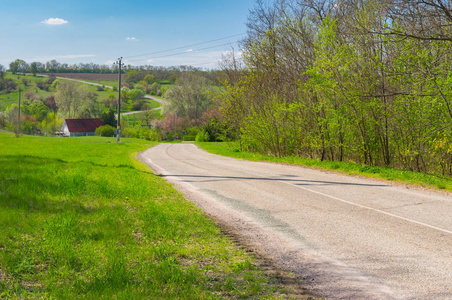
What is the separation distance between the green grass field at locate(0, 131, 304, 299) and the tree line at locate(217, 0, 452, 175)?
31.0 feet

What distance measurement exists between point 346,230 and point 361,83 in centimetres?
1073

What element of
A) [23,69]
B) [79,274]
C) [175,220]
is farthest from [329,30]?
[23,69]

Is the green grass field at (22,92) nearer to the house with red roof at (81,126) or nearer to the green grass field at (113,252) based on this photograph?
the house with red roof at (81,126)

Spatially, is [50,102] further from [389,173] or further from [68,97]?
[389,173]

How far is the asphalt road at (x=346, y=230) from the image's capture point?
15.3 feet

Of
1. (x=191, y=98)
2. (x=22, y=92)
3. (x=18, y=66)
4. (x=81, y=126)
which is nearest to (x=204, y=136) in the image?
(x=191, y=98)

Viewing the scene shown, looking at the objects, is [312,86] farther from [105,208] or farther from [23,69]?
[23,69]

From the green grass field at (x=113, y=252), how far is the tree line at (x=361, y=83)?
31.0 feet

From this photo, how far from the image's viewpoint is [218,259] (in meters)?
5.48

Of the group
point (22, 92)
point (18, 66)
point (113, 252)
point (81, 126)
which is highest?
point (18, 66)

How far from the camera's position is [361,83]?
1612 cm

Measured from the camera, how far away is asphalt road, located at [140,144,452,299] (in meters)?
4.66

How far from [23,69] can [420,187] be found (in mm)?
212941

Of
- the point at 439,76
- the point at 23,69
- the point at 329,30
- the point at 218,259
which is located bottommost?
the point at 218,259
